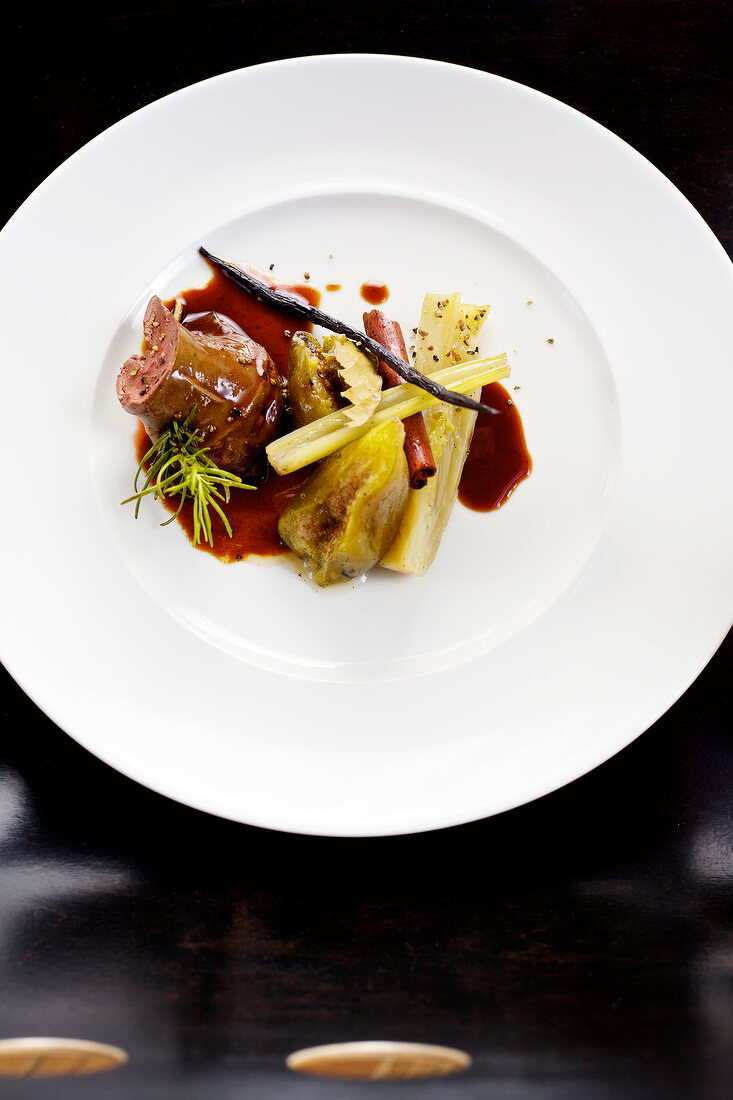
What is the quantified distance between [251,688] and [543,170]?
2.43m

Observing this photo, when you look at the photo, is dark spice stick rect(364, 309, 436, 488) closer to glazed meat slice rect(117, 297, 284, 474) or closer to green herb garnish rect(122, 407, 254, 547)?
glazed meat slice rect(117, 297, 284, 474)

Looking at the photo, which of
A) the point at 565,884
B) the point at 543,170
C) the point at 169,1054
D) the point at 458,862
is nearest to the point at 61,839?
the point at 169,1054

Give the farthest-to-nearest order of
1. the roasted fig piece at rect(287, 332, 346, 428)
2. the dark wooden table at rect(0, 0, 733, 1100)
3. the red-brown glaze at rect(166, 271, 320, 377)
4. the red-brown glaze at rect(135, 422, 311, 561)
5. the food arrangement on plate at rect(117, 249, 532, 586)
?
the red-brown glaze at rect(166, 271, 320, 377) < the red-brown glaze at rect(135, 422, 311, 561) < the roasted fig piece at rect(287, 332, 346, 428) < the food arrangement on plate at rect(117, 249, 532, 586) < the dark wooden table at rect(0, 0, 733, 1100)

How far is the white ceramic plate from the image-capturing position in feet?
9.14

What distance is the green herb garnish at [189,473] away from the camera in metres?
2.81

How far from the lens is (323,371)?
2938 mm

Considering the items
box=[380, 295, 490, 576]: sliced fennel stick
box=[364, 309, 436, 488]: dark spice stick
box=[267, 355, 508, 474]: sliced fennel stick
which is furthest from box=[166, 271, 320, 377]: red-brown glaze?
box=[380, 295, 490, 576]: sliced fennel stick

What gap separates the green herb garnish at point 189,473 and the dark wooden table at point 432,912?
3.40 ft

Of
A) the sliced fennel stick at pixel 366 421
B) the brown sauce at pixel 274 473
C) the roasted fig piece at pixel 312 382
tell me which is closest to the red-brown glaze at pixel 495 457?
the brown sauce at pixel 274 473

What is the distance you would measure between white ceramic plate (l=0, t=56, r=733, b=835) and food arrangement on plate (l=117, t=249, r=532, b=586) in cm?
12

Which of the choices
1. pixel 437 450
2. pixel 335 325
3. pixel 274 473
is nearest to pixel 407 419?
pixel 437 450

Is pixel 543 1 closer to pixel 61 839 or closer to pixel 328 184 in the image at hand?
pixel 328 184

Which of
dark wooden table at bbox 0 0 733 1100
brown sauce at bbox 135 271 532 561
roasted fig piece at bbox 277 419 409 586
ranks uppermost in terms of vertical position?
brown sauce at bbox 135 271 532 561

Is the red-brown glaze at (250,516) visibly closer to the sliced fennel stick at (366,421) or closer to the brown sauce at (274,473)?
the brown sauce at (274,473)
